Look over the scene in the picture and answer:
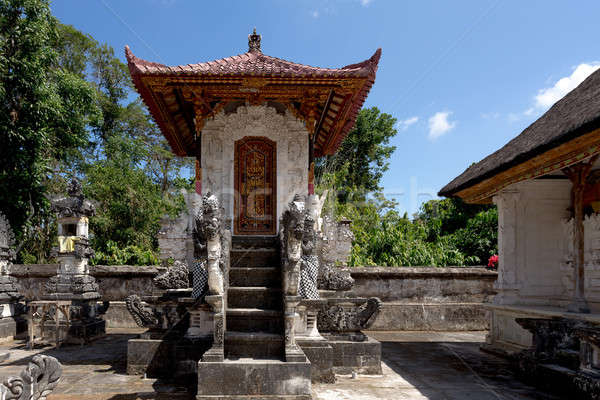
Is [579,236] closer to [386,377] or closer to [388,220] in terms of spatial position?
[386,377]

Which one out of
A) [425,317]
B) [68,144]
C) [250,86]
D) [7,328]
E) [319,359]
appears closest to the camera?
[319,359]

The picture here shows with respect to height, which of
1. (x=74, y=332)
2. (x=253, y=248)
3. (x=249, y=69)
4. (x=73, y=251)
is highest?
(x=249, y=69)

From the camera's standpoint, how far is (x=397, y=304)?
1026cm

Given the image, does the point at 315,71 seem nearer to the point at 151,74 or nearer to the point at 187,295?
the point at 151,74

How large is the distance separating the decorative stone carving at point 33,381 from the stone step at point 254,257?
3144 millimetres

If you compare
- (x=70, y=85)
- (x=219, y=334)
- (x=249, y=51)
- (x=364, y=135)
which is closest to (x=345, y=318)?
(x=219, y=334)

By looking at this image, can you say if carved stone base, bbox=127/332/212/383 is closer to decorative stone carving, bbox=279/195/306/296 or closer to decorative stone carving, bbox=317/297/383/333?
decorative stone carving, bbox=279/195/306/296

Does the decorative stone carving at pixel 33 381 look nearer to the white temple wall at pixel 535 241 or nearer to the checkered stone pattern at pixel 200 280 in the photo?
the checkered stone pattern at pixel 200 280

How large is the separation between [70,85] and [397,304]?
43.0 ft

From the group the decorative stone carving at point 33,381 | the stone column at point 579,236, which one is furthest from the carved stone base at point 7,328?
the stone column at point 579,236

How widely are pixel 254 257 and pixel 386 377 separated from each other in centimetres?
260

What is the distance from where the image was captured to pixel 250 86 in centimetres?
644

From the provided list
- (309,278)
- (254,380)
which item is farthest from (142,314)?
(309,278)

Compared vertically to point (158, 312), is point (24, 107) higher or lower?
higher
